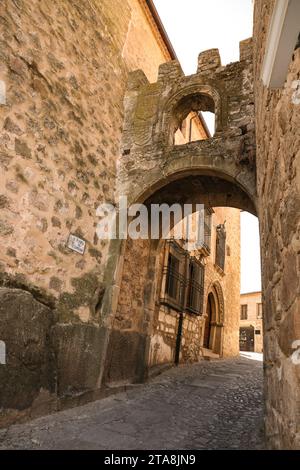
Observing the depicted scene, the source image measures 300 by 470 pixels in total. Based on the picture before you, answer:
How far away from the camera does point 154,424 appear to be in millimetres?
2850

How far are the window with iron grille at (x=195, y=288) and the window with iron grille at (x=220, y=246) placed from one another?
6.67 ft

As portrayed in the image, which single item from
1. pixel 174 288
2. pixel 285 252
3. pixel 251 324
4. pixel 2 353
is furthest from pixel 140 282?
pixel 251 324

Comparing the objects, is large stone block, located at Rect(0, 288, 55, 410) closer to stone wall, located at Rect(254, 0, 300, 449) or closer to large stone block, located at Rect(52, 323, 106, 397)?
large stone block, located at Rect(52, 323, 106, 397)

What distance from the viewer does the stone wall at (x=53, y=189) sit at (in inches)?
111

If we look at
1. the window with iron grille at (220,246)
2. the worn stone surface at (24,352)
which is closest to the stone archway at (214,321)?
the window with iron grille at (220,246)

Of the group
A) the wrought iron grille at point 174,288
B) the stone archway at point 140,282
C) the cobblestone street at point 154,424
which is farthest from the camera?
the wrought iron grille at point 174,288

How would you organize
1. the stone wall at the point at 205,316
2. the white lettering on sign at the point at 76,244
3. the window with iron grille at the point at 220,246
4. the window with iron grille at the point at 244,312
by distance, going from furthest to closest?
the window with iron grille at the point at 244,312 → the window with iron grille at the point at 220,246 → the stone wall at the point at 205,316 → the white lettering on sign at the point at 76,244

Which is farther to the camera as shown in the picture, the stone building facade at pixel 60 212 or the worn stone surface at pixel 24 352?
the stone building facade at pixel 60 212

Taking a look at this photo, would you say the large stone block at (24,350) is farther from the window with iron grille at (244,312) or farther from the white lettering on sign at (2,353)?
the window with iron grille at (244,312)

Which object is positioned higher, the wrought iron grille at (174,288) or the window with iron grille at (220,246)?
the window with iron grille at (220,246)

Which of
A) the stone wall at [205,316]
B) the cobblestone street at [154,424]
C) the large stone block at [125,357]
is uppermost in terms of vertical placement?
the stone wall at [205,316]

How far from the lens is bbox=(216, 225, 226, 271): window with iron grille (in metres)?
10.2

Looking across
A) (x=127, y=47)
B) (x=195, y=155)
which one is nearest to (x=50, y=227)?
(x=195, y=155)

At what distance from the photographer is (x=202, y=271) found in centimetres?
849
